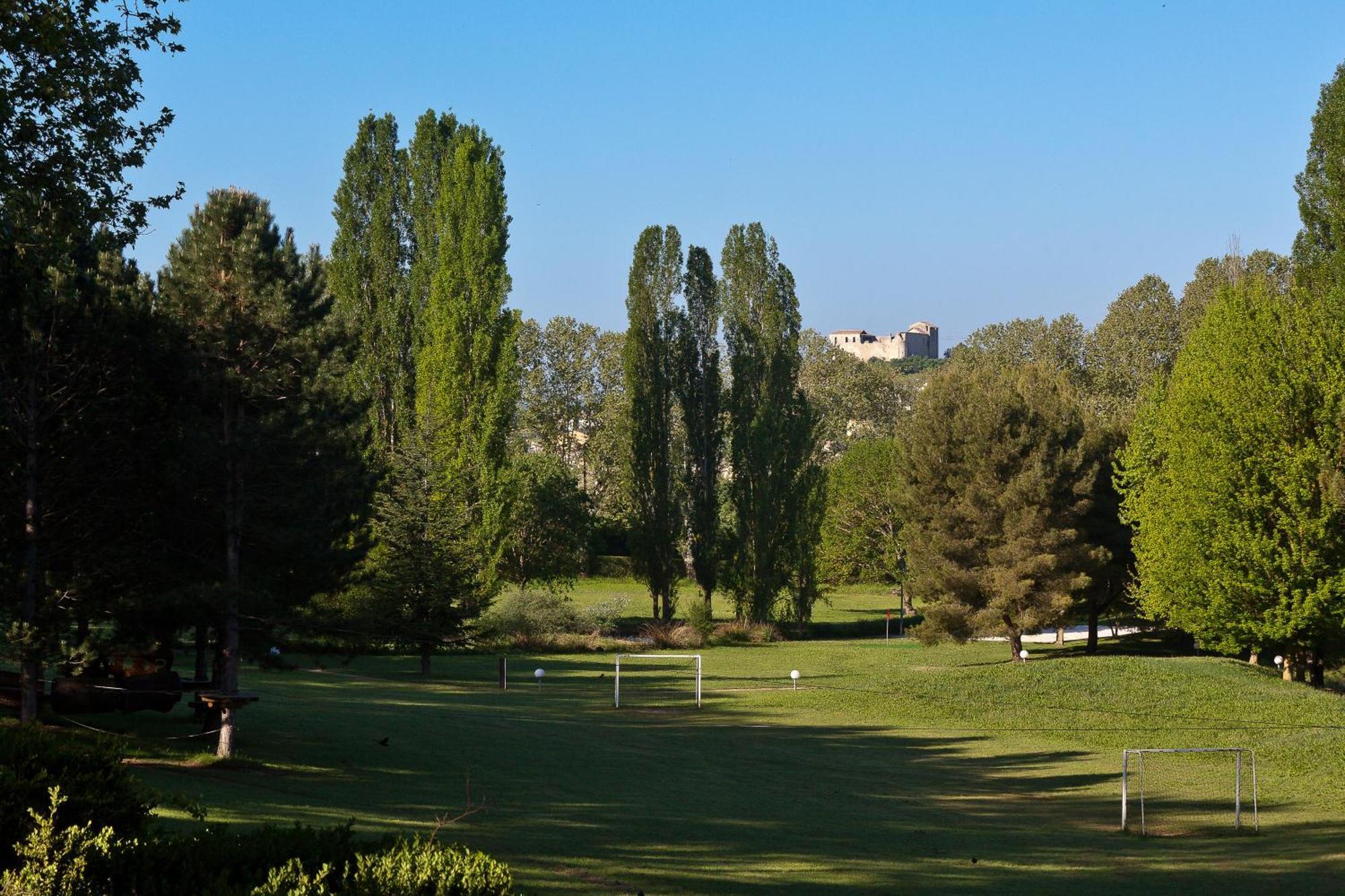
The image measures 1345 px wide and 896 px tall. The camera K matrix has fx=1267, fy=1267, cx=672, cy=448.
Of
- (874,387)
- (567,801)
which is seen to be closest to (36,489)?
(567,801)

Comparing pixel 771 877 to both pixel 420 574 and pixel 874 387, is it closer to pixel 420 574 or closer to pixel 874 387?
pixel 420 574

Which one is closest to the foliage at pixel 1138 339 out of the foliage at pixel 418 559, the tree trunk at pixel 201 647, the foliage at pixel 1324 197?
the foliage at pixel 1324 197

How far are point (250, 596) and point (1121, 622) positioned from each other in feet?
174

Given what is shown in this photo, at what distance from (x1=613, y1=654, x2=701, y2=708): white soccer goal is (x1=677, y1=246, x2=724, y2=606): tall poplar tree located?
9565 mm

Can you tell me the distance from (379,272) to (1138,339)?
181ft

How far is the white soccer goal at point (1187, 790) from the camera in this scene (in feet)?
64.7

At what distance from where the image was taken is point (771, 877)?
45.9 ft

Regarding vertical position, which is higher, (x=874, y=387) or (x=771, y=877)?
(x=874, y=387)

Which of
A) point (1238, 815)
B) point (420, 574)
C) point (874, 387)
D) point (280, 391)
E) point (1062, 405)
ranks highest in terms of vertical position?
point (874, 387)

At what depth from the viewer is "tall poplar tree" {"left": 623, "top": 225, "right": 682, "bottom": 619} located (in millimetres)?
58344

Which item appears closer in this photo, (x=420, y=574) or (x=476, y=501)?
(x=420, y=574)

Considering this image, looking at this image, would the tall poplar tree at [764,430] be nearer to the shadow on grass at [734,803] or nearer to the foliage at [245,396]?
the shadow on grass at [734,803]

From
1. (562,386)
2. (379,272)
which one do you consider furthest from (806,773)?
(562,386)

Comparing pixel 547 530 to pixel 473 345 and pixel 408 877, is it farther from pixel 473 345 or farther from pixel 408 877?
pixel 408 877
